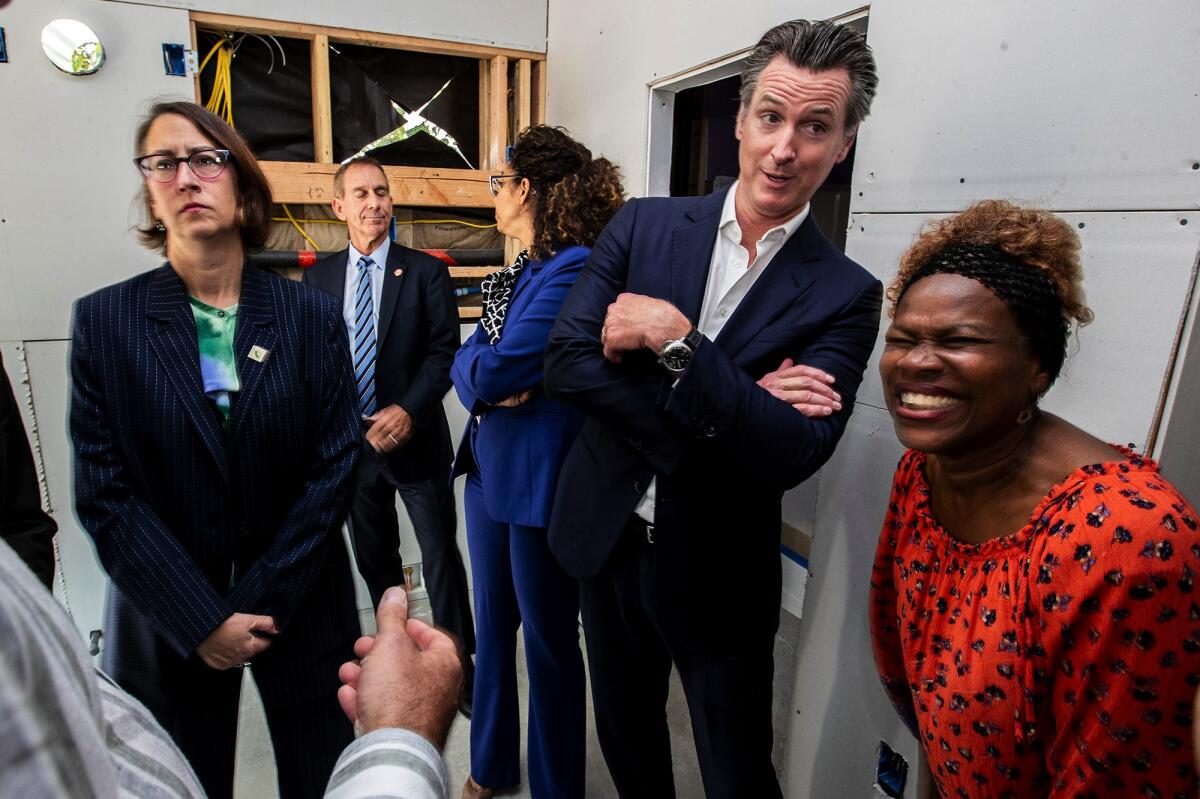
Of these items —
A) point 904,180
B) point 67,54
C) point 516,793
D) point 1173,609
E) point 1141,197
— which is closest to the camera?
point 1173,609

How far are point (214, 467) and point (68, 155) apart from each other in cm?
230

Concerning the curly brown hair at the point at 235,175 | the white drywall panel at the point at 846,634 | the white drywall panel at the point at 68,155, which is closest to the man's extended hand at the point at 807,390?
the white drywall panel at the point at 846,634

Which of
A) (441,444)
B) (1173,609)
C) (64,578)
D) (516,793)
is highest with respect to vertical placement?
(1173,609)

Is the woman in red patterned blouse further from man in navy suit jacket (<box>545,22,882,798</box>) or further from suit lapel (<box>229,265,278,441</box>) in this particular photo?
suit lapel (<box>229,265,278,441</box>)

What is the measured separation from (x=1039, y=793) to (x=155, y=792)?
3.68 feet

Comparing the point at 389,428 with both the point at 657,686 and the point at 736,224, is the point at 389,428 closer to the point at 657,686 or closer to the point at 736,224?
the point at 657,686

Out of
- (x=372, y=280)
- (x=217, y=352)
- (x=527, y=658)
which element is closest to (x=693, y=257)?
(x=217, y=352)

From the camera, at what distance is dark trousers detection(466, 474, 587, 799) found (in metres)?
1.80

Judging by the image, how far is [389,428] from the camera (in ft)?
8.18

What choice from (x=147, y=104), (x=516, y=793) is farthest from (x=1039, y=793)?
(x=147, y=104)

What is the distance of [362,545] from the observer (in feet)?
9.11

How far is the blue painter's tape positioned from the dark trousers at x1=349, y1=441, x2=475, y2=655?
4.28 feet

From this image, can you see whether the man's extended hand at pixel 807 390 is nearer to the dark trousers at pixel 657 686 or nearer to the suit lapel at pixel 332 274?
the dark trousers at pixel 657 686

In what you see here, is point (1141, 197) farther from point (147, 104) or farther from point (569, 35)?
point (147, 104)
